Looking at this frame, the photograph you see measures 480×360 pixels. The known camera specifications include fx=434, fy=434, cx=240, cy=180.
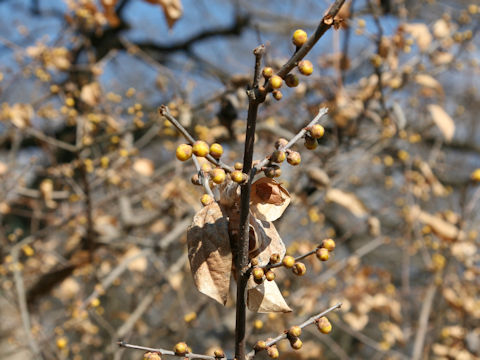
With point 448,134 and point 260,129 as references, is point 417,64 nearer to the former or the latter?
point 448,134

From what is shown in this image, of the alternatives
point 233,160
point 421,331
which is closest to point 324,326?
point 421,331

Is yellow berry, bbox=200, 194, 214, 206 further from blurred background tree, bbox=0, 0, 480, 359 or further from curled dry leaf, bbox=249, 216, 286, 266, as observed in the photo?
blurred background tree, bbox=0, 0, 480, 359

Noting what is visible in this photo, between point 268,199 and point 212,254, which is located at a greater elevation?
point 268,199

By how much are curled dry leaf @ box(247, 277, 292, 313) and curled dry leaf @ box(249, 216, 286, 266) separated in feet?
0.16

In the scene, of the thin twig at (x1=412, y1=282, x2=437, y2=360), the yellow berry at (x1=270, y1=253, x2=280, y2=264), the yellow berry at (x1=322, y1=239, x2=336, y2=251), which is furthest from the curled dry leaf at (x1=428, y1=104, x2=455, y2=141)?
the yellow berry at (x1=270, y1=253, x2=280, y2=264)

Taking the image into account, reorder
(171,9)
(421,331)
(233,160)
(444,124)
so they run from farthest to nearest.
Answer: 1. (233,160)
2. (421,331)
3. (444,124)
4. (171,9)

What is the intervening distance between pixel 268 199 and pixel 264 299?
176mm

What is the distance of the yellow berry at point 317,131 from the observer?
687 mm

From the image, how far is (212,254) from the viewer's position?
0.73 metres

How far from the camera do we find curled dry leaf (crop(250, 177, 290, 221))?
78 cm

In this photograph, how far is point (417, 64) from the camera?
2406 millimetres

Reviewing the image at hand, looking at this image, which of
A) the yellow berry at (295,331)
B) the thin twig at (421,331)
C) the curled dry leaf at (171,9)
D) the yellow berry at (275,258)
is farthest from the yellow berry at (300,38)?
the thin twig at (421,331)

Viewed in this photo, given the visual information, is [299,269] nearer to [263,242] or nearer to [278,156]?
[263,242]

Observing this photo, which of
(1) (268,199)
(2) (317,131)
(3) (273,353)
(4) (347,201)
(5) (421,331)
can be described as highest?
(4) (347,201)
